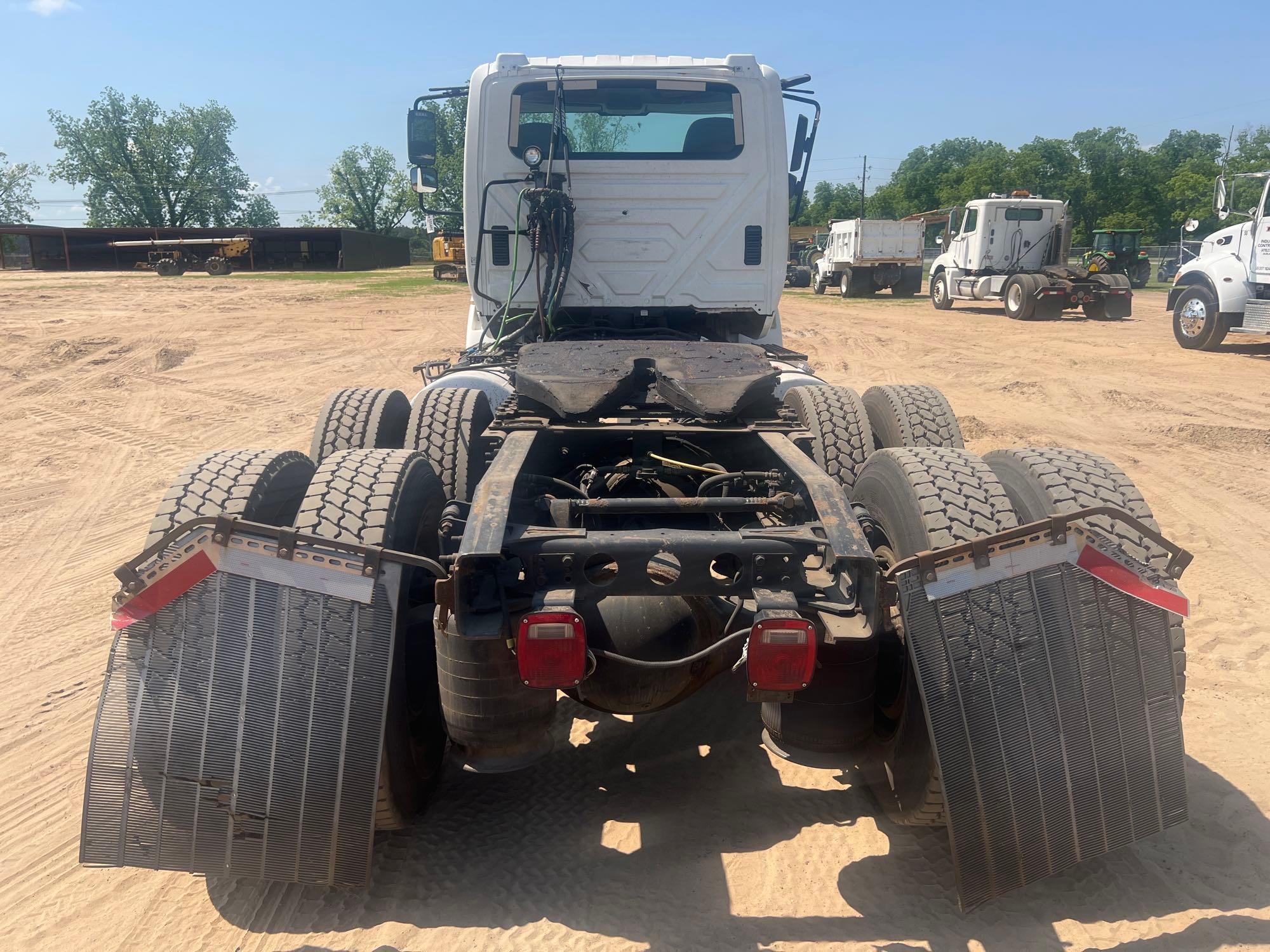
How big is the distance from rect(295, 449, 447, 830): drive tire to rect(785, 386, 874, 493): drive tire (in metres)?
1.81

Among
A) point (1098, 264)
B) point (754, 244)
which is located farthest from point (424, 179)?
point (1098, 264)

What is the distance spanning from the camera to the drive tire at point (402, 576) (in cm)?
255

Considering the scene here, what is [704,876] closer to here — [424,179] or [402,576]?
[402,576]

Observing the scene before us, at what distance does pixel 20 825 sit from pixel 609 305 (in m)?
3.91

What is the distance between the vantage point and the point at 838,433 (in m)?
4.05

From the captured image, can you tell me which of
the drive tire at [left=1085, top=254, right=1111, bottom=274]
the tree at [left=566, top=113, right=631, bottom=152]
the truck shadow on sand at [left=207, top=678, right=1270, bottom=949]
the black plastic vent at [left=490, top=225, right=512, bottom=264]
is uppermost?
the drive tire at [left=1085, top=254, right=1111, bottom=274]

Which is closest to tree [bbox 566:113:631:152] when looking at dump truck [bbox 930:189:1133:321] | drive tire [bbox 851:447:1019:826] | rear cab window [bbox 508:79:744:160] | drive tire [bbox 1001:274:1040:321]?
rear cab window [bbox 508:79:744:160]

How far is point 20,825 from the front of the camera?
9.68ft

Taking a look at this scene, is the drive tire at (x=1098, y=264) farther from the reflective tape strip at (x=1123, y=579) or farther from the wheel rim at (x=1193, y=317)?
the reflective tape strip at (x=1123, y=579)

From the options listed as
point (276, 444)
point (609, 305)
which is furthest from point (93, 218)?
point (609, 305)

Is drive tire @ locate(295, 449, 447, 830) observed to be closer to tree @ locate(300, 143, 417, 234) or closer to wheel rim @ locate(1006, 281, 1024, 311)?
wheel rim @ locate(1006, 281, 1024, 311)

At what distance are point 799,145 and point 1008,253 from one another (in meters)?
20.3

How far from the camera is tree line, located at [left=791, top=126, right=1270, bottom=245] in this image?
54.2m

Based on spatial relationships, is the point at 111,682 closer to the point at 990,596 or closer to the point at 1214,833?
the point at 990,596
